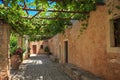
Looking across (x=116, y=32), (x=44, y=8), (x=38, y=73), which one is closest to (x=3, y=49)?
(x=44, y=8)

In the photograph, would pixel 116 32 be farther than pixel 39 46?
No

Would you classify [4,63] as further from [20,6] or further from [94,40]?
[94,40]

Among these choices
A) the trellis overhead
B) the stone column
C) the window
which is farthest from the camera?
the stone column

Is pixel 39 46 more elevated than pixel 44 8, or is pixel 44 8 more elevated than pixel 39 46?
pixel 44 8

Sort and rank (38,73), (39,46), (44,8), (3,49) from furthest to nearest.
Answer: (39,46)
(38,73)
(3,49)
(44,8)

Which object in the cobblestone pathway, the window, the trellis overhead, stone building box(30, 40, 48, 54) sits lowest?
the cobblestone pathway

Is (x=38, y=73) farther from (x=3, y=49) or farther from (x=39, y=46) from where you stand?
(x=39, y=46)

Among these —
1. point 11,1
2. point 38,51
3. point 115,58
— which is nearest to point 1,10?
point 11,1

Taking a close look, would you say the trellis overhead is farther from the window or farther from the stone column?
the window

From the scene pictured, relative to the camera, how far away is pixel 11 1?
16.7 ft

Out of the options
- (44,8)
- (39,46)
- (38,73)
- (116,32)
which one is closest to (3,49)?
(44,8)

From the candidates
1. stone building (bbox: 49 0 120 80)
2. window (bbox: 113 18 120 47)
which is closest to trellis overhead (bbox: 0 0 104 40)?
stone building (bbox: 49 0 120 80)

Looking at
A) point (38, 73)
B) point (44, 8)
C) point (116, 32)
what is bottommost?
point (38, 73)

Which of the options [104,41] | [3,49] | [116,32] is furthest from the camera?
[3,49]
